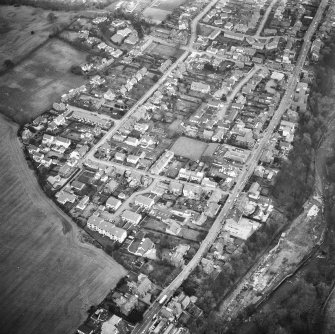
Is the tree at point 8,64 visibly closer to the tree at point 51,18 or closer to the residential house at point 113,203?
the tree at point 51,18

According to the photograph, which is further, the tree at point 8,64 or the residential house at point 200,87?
the tree at point 8,64

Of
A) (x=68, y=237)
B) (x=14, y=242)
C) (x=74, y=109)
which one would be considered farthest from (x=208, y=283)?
(x=74, y=109)

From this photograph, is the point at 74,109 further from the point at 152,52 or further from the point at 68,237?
the point at 68,237

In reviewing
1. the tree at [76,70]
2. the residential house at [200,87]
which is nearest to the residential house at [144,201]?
the residential house at [200,87]

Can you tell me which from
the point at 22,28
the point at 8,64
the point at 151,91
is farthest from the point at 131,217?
the point at 22,28

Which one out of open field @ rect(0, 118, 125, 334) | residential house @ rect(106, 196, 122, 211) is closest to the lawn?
residential house @ rect(106, 196, 122, 211)

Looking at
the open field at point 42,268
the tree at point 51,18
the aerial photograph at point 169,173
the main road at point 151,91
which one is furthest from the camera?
the tree at point 51,18
